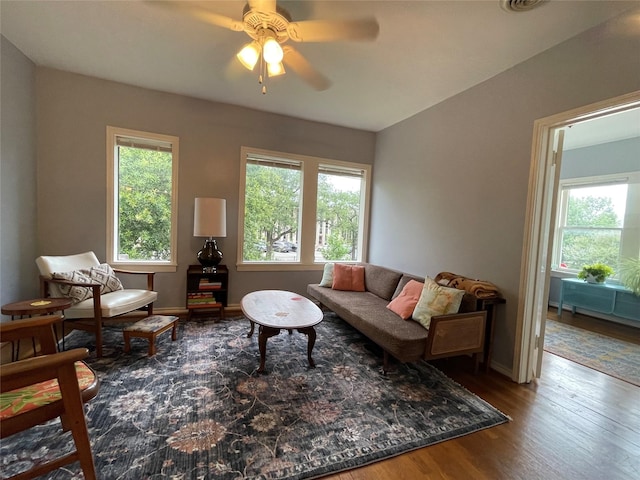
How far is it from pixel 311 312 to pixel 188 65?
2691 millimetres

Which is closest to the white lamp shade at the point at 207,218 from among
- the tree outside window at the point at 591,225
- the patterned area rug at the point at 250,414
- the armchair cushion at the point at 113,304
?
the armchair cushion at the point at 113,304

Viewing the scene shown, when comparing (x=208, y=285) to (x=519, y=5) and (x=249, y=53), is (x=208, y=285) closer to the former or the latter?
(x=249, y=53)

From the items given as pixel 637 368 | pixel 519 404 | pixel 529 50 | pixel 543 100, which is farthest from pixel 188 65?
pixel 637 368

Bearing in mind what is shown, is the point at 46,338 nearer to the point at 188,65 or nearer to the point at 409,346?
the point at 409,346

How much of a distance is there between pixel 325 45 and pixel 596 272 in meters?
4.86

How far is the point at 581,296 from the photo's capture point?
403cm

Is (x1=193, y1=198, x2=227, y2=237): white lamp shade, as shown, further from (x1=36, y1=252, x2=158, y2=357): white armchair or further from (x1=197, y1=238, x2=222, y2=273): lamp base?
(x1=36, y1=252, x2=158, y2=357): white armchair

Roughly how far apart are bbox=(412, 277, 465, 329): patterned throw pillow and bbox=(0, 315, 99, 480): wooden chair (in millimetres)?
2254

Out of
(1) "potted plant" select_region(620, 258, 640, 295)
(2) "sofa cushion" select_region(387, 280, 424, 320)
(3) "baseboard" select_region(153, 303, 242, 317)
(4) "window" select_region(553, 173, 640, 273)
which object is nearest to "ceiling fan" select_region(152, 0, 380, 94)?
(2) "sofa cushion" select_region(387, 280, 424, 320)

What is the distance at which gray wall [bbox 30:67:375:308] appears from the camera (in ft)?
9.69

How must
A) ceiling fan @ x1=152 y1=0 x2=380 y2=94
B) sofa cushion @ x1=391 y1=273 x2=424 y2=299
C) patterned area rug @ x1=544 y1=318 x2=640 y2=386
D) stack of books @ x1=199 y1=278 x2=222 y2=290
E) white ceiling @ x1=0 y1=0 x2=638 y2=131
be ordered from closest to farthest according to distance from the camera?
ceiling fan @ x1=152 y1=0 x2=380 y2=94
white ceiling @ x1=0 y1=0 x2=638 y2=131
patterned area rug @ x1=544 y1=318 x2=640 y2=386
sofa cushion @ x1=391 y1=273 x2=424 y2=299
stack of books @ x1=199 y1=278 x2=222 y2=290

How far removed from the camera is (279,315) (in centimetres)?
241

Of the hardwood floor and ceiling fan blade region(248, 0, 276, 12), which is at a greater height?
ceiling fan blade region(248, 0, 276, 12)

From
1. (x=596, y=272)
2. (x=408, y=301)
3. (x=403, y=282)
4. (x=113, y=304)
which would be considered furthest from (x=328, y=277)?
(x=596, y=272)
